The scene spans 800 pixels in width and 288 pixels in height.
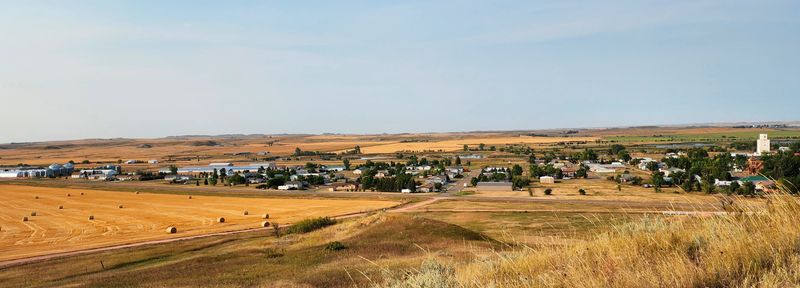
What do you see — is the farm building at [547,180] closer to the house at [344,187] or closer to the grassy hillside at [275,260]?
the house at [344,187]

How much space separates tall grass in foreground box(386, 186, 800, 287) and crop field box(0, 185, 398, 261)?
147ft

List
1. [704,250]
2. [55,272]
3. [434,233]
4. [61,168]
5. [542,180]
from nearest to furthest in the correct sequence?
[704,250] → [55,272] → [434,233] → [542,180] → [61,168]

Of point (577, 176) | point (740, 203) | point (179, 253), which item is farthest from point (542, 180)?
point (740, 203)

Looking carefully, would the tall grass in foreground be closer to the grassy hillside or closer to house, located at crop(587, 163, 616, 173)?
the grassy hillside

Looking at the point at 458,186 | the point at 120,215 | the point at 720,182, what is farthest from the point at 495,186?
the point at 120,215

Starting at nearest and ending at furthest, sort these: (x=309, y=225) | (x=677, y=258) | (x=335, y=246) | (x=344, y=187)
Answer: (x=677, y=258), (x=335, y=246), (x=309, y=225), (x=344, y=187)

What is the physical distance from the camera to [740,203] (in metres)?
8.77

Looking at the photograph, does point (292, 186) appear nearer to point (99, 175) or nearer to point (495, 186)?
point (495, 186)

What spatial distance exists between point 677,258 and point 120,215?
71797 mm

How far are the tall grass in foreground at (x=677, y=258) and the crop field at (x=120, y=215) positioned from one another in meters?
44.9

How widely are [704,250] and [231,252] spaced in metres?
32.5

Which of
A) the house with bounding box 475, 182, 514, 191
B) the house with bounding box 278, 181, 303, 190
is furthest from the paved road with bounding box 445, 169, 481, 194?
the house with bounding box 278, 181, 303, 190

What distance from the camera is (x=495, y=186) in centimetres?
10175

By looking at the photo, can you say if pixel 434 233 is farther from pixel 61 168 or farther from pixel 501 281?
pixel 61 168
